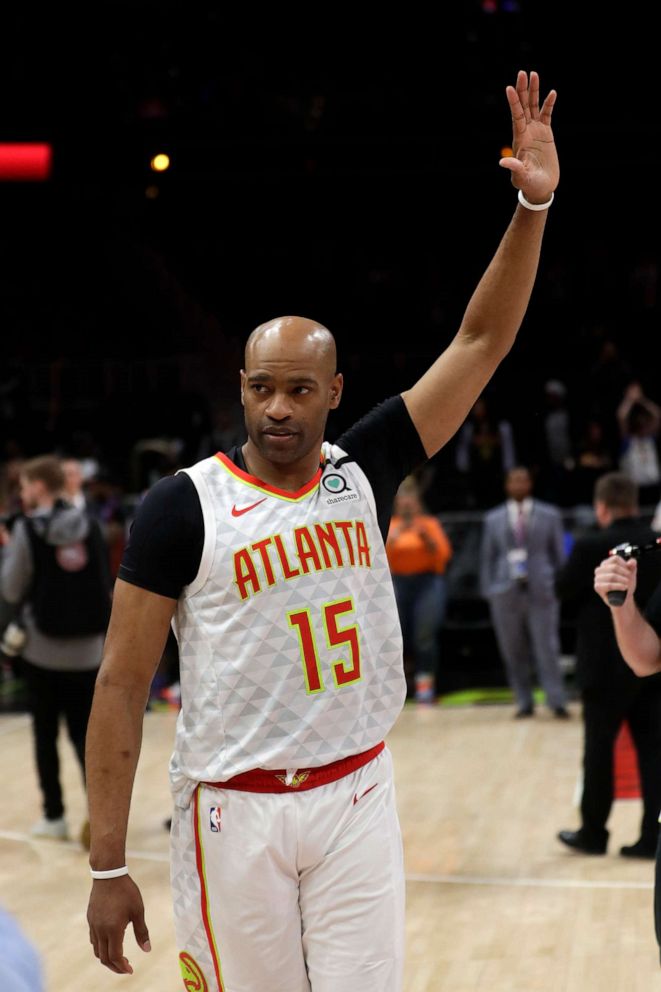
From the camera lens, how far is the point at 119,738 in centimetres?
262

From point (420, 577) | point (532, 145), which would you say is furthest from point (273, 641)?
point (420, 577)

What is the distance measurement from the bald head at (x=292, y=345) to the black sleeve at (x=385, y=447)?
206 mm

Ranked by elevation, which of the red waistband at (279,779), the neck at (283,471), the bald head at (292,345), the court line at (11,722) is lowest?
the court line at (11,722)

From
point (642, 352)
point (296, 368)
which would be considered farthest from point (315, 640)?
point (642, 352)

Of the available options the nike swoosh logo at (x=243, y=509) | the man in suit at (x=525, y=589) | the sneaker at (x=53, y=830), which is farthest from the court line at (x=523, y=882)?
the man in suit at (x=525, y=589)

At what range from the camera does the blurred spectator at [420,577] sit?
11312 mm

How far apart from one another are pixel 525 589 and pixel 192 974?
8.05 m

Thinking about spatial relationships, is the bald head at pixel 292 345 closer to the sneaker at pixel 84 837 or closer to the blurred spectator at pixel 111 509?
the sneaker at pixel 84 837

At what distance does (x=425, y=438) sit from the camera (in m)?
2.95

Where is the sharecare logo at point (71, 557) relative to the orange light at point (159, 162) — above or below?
below

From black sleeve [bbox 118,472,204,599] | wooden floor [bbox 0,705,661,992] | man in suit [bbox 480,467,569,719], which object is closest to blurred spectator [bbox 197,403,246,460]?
man in suit [bbox 480,467,569,719]

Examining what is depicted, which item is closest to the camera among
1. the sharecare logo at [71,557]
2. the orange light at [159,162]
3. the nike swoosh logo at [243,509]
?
the nike swoosh logo at [243,509]

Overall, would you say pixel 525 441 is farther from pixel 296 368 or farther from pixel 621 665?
pixel 296 368

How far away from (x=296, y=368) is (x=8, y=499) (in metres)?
9.62
